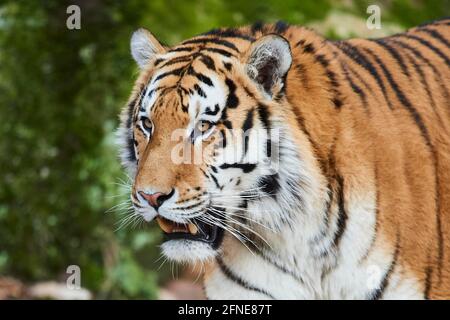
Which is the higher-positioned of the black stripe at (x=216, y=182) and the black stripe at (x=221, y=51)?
the black stripe at (x=221, y=51)

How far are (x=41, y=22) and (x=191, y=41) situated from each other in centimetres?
425

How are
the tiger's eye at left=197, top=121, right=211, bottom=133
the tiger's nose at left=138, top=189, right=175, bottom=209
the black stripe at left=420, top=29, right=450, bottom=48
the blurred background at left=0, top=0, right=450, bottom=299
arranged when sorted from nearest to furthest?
the tiger's nose at left=138, top=189, right=175, bottom=209, the tiger's eye at left=197, top=121, right=211, bottom=133, the black stripe at left=420, top=29, right=450, bottom=48, the blurred background at left=0, top=0, right=450, bottom=299

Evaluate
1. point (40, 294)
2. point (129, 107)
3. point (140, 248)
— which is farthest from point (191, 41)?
point (140, 248)

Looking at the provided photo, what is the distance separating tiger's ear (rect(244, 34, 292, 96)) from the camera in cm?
324

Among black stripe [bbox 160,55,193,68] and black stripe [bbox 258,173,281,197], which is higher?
black stripe [bbox 160,55,193,68]

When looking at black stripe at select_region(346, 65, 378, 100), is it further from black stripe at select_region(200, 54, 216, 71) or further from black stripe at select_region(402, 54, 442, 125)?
black stripe at select_region(200, 54, 216, 71)

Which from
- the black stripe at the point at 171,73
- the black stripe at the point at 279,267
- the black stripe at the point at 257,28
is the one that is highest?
the black stripe at the point at 257,28

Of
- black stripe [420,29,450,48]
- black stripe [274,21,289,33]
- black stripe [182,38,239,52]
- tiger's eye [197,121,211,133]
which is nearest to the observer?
tiger's eye [197,121,211,133]

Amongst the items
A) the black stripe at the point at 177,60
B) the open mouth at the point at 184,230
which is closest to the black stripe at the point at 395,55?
the black stripe at the point at 177,60

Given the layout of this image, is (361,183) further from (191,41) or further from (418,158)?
(191,41)

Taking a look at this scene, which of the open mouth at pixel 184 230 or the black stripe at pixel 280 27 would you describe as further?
the black stripe at pixel 280 27

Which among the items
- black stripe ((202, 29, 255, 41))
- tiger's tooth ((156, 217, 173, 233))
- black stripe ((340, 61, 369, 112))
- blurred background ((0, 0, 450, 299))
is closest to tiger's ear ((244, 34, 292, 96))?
black stripe ((202, 29, 255, 41))

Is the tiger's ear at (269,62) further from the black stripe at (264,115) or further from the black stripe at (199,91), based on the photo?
the black stripe at (199,91)

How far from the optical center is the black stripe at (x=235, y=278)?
11.7 feet
